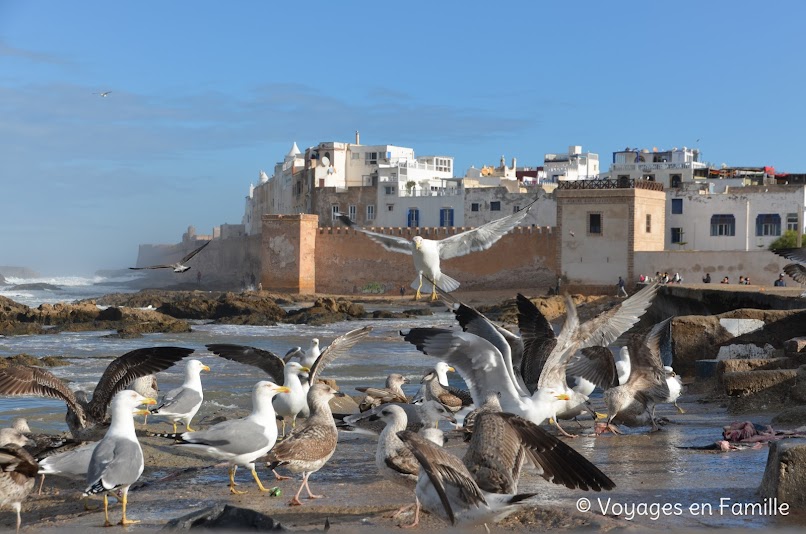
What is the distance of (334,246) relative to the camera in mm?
50531

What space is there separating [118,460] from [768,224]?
139 ft

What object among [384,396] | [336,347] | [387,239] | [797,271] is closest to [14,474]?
[336,347]

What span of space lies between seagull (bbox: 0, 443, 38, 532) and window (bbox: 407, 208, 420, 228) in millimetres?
49358

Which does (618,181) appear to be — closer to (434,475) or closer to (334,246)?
(334,246)

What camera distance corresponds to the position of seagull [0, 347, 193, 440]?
7.39 meters

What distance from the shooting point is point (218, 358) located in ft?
57.4

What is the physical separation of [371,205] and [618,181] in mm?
17908

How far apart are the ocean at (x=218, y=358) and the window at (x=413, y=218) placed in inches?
866

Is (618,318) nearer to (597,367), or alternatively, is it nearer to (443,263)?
(597,367)

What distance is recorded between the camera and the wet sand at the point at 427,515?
5.10 metres

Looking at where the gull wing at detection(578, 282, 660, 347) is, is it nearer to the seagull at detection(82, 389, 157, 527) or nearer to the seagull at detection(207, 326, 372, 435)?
the seagull at detection(207, 326, 372, 435)

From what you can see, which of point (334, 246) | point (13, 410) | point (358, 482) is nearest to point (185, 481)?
point (358, 482)

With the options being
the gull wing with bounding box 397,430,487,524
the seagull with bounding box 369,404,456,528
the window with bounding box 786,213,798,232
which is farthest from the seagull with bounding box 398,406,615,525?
the window with bounding box 786,213,798,232

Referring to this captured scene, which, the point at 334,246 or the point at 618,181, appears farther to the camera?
the point at 334,246
